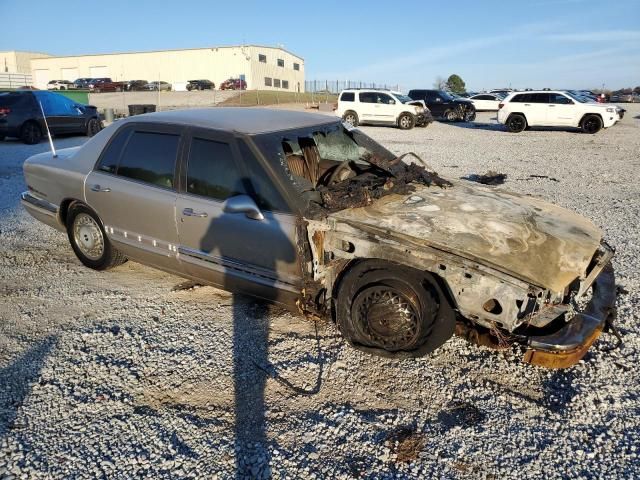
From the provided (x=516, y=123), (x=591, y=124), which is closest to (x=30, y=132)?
(x=516, y=123)

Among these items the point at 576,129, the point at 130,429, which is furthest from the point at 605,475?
the point at 576,129

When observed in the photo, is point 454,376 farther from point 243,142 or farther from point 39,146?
point 39,146

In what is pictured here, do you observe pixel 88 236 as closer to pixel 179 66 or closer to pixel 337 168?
pixel 337 168

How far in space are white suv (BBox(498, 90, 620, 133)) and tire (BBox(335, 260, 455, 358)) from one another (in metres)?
18.3

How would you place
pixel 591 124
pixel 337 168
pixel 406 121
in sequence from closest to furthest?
pixel 337 168 → pixel 591 124 → pixel 406 121

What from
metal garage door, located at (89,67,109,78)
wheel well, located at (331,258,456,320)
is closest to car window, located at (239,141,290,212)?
wheel well, located at (331,258,456,320)

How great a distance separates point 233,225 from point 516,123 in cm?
1842

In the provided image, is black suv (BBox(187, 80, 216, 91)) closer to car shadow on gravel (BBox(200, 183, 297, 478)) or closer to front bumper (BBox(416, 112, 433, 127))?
front bumper (BBox(416, 112, 433, 127))

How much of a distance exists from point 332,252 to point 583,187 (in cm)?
754

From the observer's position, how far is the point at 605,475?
7.48 feet

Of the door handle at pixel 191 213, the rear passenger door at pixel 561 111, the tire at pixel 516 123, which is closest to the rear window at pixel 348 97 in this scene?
the tire at pixel 516 123

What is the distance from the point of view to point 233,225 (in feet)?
11.4

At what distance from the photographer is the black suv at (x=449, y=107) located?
24.8m

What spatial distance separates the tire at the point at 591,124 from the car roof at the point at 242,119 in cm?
1724
